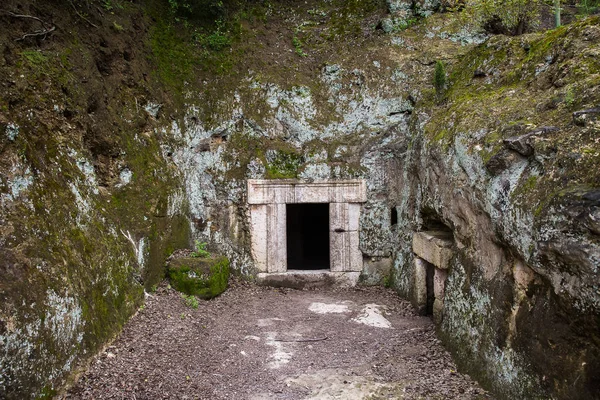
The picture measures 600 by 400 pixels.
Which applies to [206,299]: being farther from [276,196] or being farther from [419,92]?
[419,92]

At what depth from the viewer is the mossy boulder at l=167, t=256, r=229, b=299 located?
7.46 metres

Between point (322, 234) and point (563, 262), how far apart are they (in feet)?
35.9

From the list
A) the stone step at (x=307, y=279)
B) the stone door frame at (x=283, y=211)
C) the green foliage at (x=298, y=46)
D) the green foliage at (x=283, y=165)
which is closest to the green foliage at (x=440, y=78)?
the stone door frame at (x=283, y=211)

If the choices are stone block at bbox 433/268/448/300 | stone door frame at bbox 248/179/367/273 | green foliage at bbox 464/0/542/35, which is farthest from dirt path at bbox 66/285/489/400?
green foliage at bbox 464/0/542/35

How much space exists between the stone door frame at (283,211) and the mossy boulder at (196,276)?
122 cm

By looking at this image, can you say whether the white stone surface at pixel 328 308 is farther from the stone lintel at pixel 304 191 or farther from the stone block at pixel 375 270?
the stone lintel at pixel 304 191

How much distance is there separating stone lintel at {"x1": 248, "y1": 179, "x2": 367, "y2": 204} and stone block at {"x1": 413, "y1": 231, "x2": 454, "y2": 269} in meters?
1.74

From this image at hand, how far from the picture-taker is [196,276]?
7.55m

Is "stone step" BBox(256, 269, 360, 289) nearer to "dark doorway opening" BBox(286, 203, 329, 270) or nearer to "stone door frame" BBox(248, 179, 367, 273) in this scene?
"stone door frame" BBox(248, 179, 367, 273)

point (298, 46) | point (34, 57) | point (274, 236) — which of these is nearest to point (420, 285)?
point (274, 236)

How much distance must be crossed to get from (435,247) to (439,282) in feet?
1.81

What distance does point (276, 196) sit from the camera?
8812 mm

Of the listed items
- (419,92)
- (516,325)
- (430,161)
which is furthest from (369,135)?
(516,325)

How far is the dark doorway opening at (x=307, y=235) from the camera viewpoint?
43.7ft
